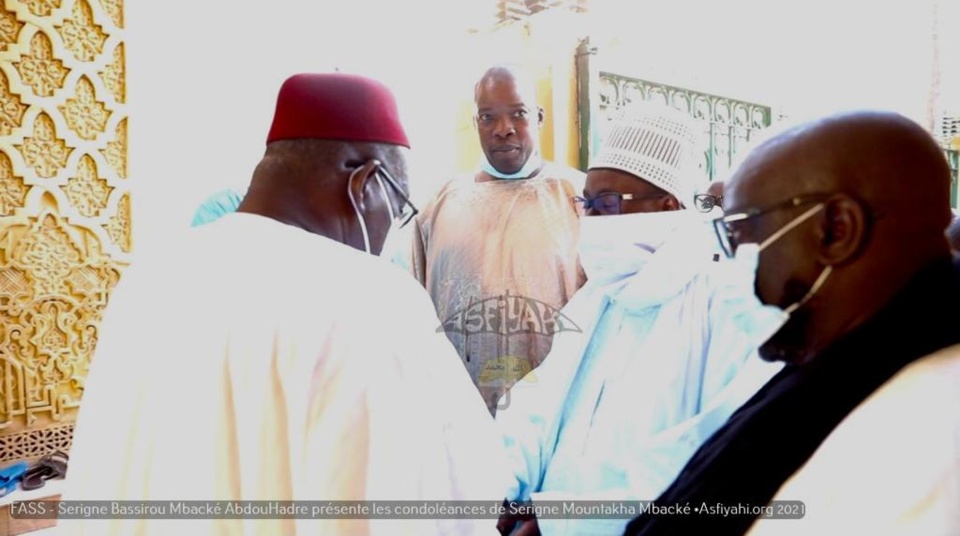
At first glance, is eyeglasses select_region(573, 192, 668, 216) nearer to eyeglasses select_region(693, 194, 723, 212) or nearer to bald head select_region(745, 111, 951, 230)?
eyeglasses select_region(693, 194, 723, 212)

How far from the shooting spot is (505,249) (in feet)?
9.74

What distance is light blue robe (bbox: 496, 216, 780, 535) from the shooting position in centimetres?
144

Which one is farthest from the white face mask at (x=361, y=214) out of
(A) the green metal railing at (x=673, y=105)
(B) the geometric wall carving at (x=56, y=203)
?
(A) the green metal railing at (x=673, y=105)

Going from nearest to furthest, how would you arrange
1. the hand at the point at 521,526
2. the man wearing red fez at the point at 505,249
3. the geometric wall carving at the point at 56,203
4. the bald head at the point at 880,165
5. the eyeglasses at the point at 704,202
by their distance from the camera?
the bald head at the point at 880,165 < the hand at the point at 521,526 < the eyeglasses at the point at 704,202 < the man wearing red fez at the point at 505,249 < the geometric wall carving at the point at 56,203

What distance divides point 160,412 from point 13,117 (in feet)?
10.2

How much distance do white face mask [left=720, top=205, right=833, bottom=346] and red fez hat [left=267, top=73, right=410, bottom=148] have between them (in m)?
0.73

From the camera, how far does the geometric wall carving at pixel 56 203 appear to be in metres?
3.31

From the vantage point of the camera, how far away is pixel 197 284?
42.8 inches

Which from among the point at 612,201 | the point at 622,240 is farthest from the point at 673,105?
the point at 622,240

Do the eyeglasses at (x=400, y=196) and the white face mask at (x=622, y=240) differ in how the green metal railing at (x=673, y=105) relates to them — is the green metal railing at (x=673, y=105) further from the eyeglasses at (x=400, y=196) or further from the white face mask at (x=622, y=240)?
the eyeglasses at (x=400, y=196)

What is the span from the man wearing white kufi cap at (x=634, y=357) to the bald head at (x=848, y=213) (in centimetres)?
17

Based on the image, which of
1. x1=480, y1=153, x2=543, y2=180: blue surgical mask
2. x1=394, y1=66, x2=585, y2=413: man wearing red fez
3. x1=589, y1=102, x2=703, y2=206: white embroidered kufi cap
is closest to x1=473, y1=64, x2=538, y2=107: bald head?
x1=394, y1=66, x2=585, y2=413: man wearing red fez

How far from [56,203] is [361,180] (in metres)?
3.01

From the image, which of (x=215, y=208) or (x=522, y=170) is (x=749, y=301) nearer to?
(x=522, y=170)
